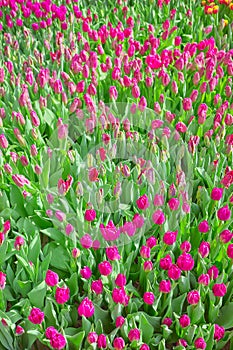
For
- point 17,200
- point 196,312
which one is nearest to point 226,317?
point 196,312

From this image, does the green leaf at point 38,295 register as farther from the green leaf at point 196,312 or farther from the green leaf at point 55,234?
the green leaf at point 196,312

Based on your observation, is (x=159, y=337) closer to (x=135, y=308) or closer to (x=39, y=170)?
(x=135, y=308)

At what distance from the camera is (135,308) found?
1588 mm

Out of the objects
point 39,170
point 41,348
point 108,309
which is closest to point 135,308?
point 108,309

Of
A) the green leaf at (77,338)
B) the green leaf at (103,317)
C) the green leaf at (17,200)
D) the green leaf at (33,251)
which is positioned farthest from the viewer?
the green leaf at (17,200)

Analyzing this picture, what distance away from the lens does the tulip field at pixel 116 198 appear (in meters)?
1.54

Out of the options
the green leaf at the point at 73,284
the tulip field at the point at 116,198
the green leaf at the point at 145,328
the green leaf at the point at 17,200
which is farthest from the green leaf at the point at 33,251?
the green leaf at the point at 145,328

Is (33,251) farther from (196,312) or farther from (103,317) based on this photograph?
(196,312)

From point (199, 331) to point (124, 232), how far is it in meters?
0.43

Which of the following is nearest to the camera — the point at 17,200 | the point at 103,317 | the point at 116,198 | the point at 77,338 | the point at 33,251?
the point at 77,338

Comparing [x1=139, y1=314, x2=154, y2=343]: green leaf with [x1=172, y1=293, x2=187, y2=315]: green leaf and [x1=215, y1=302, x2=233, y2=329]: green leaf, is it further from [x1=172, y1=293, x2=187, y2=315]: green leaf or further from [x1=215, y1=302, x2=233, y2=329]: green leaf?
[x1=215, y1=302, x2=233, y2=329]: green leaf

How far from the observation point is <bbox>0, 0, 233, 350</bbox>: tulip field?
1.54m

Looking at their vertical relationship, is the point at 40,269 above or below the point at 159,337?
above

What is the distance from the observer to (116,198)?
189 centimetres
